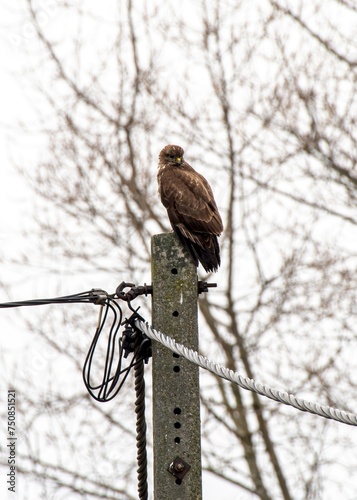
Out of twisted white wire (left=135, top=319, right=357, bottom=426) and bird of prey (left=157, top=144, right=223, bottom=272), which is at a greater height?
bird of prey (left=157, top=144, right=223, bottom=272)

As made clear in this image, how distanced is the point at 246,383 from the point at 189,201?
2991 mm

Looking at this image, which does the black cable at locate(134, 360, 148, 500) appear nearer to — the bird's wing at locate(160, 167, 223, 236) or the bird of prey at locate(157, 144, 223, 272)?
the bird of prey at locate(157, 144, 223, 272)

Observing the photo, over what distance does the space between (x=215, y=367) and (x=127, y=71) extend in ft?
35.0

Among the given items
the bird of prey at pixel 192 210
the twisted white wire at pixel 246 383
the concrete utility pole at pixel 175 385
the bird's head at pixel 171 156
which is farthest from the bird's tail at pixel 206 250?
the bird's head at pixel 171 156

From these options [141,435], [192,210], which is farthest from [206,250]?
[141,435]

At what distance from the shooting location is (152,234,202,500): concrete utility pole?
16.2ft

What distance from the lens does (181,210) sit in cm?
718

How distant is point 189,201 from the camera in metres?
7.33

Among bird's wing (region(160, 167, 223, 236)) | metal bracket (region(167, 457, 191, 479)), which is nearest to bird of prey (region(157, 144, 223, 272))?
bird's wing (region(160, 167, 223, 236))

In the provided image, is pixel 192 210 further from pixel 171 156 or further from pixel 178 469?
pixel 178 469

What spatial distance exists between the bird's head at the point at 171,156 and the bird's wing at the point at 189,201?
457mm

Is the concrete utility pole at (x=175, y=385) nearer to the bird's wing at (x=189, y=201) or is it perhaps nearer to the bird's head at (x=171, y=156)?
the bird's wing at (x=189, y=201)

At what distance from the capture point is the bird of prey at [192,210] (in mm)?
6434

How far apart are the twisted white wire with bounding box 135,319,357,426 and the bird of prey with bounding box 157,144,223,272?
0.59 m
